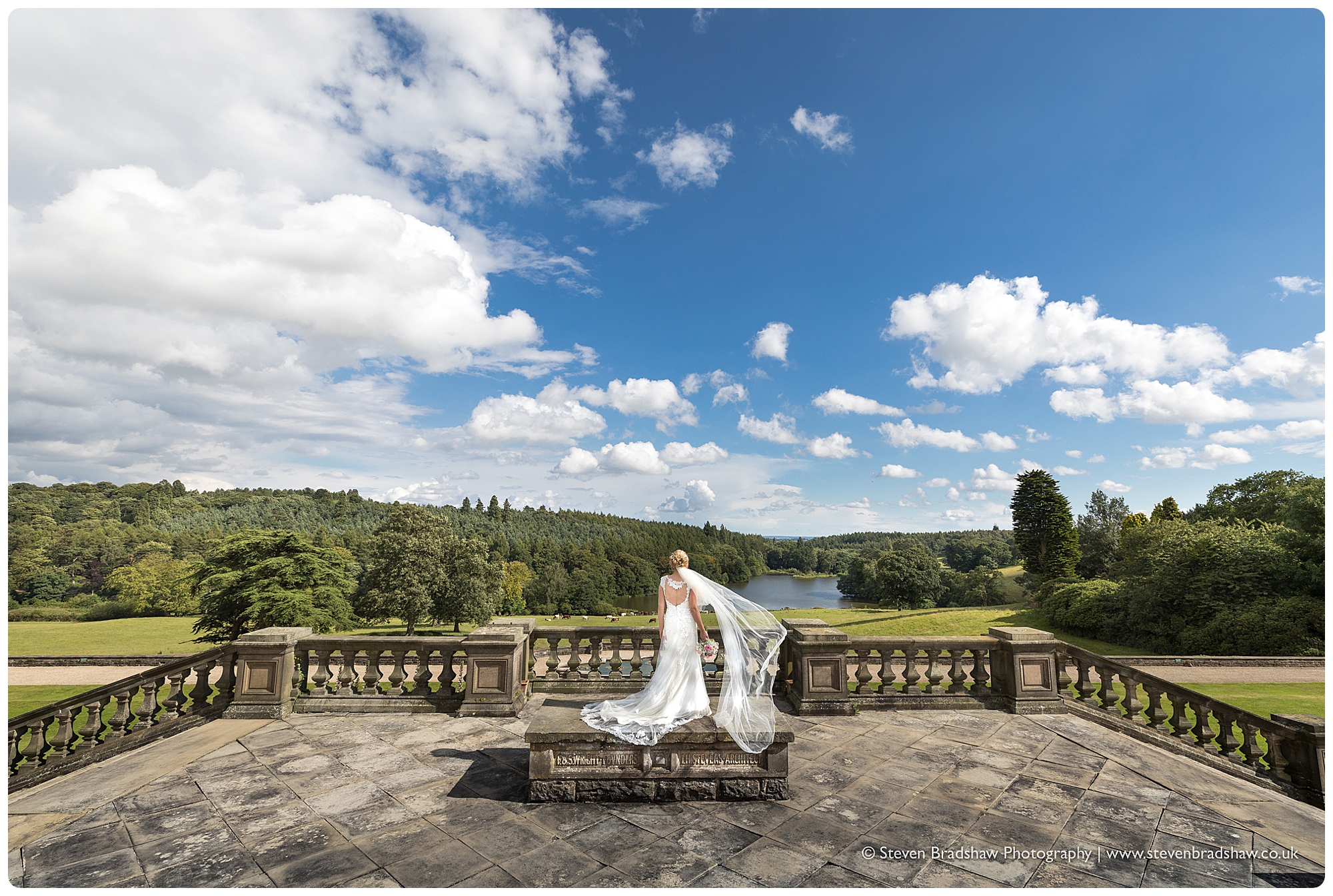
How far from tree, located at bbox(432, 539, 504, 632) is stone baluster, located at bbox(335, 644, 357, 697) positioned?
3291cm

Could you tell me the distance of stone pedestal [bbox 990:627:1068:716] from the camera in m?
8.73

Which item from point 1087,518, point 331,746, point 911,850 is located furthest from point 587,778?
point 1087,518

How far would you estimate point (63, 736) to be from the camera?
8.13 meters

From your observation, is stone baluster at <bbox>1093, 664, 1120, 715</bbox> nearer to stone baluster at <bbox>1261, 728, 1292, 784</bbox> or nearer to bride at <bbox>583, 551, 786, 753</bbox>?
stone baluster at <bbox>1261, 728, 1292, 784</bbox>

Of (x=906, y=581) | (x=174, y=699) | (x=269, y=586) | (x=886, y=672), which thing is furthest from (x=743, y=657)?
(x=906, y=581)

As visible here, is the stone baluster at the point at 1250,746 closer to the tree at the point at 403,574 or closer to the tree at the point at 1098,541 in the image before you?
the tree at the point at 403,574

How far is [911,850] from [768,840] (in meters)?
1.16

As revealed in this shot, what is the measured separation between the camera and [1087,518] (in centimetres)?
7744

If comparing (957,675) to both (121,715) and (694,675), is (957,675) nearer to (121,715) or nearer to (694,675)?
(694,675)

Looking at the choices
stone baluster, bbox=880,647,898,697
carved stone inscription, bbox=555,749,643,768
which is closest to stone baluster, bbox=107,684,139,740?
carved stone inscription, bbox=555,749,643,768

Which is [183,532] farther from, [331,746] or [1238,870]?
[1238,870]

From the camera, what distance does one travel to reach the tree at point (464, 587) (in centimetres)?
4088

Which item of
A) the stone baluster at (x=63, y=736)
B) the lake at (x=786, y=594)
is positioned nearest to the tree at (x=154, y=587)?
the lake at (x=786, y=594)

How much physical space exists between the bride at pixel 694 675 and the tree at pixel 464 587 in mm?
37278
